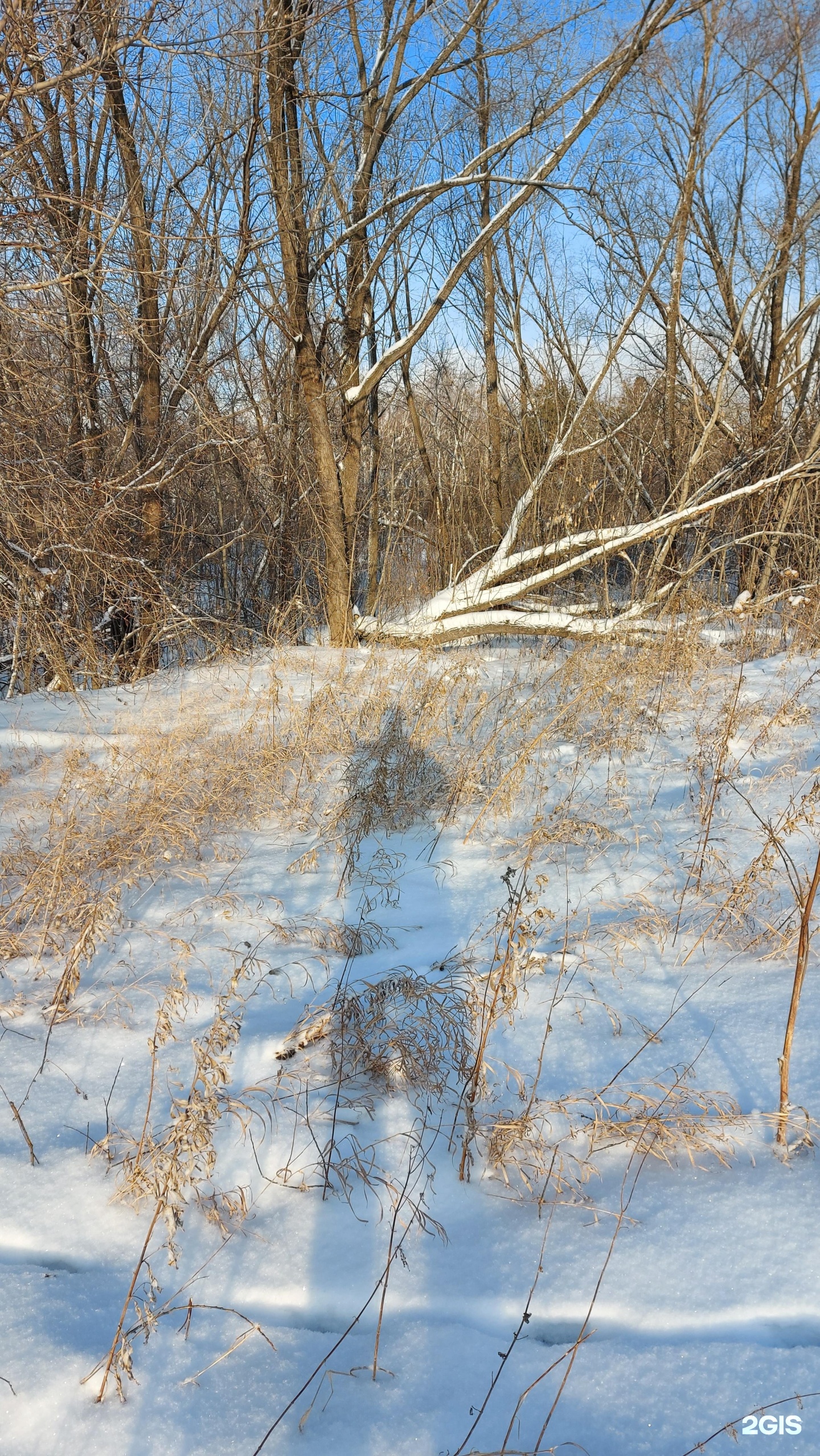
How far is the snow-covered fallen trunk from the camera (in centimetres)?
Answer: 629

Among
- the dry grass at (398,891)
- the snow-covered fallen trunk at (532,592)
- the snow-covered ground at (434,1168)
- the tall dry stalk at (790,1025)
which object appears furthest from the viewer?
the snow-covered fallen trunk at (532,592)

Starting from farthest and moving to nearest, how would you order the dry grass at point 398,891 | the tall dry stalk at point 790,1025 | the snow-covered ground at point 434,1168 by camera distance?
the dry grass at point 398,891, the tall dry stalk at point 790,1025, the snow-covered ground at point 434,1168

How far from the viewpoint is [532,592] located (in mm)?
7484

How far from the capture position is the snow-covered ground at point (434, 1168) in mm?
1356

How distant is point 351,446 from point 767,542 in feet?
16.5

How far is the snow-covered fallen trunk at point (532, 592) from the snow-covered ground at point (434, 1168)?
3.24 meters

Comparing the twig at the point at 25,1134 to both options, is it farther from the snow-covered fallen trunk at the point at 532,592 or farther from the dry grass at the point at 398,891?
the snow-covered fallen trunk at the point at 532,592

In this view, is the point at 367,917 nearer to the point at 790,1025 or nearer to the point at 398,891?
the point at 398,891

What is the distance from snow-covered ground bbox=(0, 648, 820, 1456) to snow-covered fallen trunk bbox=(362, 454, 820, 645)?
324 cm

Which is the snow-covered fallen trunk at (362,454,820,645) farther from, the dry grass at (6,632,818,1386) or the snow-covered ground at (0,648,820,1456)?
the snow-covered ground at (0,648,820,1456)

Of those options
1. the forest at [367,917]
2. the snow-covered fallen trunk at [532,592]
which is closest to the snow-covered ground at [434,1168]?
the forest at [367,917]

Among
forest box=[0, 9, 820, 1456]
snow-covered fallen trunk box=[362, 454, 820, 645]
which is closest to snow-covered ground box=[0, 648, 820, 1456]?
forest box=[0, 9, 820, 1456]

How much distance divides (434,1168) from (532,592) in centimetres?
618

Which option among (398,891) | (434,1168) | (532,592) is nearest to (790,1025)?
(434,1168)
